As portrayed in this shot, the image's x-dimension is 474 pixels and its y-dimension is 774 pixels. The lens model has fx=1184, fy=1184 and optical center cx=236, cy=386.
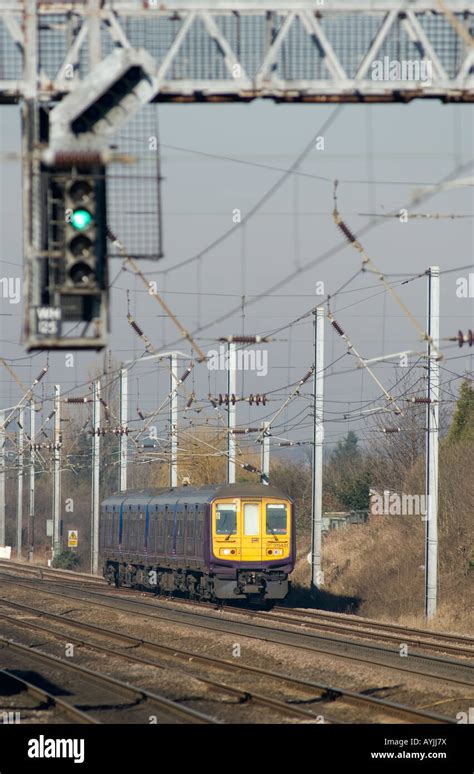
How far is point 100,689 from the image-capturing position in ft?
57.2

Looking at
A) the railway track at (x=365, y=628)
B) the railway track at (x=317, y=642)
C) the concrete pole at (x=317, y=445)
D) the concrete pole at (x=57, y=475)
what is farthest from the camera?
the concrete pole at (x=57, y=475)

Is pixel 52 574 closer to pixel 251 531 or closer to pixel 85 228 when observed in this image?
pixel 251 531

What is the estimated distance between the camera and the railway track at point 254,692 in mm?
14258

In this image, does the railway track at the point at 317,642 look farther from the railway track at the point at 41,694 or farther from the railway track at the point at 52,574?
the railway track at the point at 52,574

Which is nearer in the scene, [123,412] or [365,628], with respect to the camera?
[365,628]

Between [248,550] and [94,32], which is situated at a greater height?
[94,32]

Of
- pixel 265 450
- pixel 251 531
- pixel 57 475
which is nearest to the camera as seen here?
pixel 251 531

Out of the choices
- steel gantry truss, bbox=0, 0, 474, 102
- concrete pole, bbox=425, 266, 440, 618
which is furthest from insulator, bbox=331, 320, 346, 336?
steel gantry truss, bbox=0, 0, 474, 102

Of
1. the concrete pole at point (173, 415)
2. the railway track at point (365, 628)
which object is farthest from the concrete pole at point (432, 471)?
the concrete pole at point (173, 415)

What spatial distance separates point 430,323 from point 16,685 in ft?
47.8

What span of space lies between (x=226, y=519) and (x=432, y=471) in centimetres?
624

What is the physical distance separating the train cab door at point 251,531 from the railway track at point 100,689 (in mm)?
9814

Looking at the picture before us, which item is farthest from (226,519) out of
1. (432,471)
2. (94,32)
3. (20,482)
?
(20,482)
